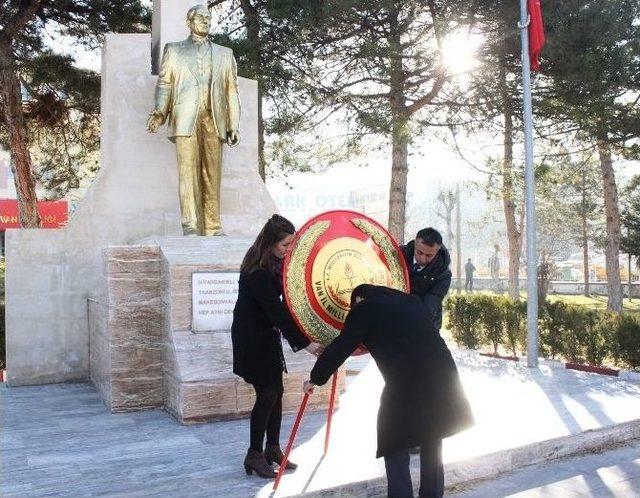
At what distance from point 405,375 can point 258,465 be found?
1338 mm

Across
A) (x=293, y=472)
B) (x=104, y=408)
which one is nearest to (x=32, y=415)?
(x=104, y=408)

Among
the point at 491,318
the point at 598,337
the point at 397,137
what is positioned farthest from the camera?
Answer: the point at 397,137

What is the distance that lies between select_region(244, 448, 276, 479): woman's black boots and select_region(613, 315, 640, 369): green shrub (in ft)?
21.1

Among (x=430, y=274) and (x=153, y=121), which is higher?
(x=153, y=121)

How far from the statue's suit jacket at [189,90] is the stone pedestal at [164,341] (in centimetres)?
161

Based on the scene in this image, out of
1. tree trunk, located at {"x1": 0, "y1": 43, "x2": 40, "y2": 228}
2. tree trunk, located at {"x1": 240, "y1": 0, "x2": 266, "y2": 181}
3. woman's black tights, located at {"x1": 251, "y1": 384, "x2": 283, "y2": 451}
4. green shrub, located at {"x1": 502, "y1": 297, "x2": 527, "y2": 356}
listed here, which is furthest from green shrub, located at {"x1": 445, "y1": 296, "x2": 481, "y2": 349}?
tree trunk, located at {"x1": 0, "y1": 43, "x2": 40, "y2": 228}

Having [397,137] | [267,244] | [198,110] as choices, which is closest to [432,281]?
[267,244]

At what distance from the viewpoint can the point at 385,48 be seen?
11.6 m

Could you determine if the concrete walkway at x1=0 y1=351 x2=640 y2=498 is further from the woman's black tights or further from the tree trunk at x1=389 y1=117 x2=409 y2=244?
the tree trunk at x1=389 y1=117 x2=409 y2=244

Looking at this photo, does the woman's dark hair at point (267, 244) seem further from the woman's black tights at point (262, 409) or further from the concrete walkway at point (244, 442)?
the concrete walkway at point (244, 442)

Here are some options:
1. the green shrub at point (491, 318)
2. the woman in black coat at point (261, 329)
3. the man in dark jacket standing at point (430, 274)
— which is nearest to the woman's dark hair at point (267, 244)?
the woman in black coat at point (261, 329)

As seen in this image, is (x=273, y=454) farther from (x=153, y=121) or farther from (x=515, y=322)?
(x=515, y=322)

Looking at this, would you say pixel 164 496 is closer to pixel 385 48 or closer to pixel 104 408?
pixel 104 408

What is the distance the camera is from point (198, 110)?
7344 millimetres
